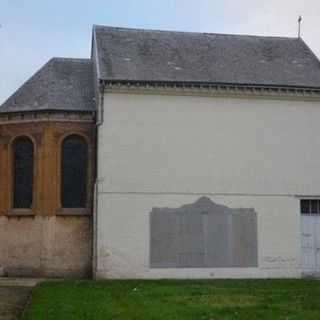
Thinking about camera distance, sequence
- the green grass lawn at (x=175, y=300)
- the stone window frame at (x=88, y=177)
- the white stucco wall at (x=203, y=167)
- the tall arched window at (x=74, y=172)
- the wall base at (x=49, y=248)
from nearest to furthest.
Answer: the green grass lawn at (x=175, y=300)
the white stucco wall at (x=203, y=167)
the wall base at (x=49, y=248)
the stone window frame at (x=88, y=177)
the tall arched window at (x=74, y=172)

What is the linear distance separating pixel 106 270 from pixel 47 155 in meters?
5.35

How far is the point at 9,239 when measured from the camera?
28.2 m

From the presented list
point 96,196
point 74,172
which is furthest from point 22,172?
point 96,196

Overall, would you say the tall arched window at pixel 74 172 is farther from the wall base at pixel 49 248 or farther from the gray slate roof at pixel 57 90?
the gray slate roof at pixel 57 90

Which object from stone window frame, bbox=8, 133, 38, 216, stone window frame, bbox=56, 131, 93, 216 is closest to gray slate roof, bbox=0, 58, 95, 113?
stone window frame, bbox=56, 131, 93, 216

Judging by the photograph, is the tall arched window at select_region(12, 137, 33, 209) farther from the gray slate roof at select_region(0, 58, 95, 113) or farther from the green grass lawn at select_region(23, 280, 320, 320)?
the green grass lawn at select_region(23, 280, 320, 320)

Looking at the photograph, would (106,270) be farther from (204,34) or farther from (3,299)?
(204,34)

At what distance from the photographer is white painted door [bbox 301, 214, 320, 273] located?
93.0 ft

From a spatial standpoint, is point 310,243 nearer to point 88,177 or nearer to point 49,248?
point 88,177

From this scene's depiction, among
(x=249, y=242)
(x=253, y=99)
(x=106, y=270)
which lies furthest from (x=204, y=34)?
(x=106, y=270)

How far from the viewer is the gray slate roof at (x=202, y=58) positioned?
94.2 feet

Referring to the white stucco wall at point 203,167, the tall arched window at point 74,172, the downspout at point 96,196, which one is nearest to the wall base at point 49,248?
the downspout at point 96,196

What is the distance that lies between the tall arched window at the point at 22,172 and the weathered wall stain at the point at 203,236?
5.46 m

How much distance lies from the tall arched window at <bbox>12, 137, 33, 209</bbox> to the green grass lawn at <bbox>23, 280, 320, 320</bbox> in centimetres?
546
